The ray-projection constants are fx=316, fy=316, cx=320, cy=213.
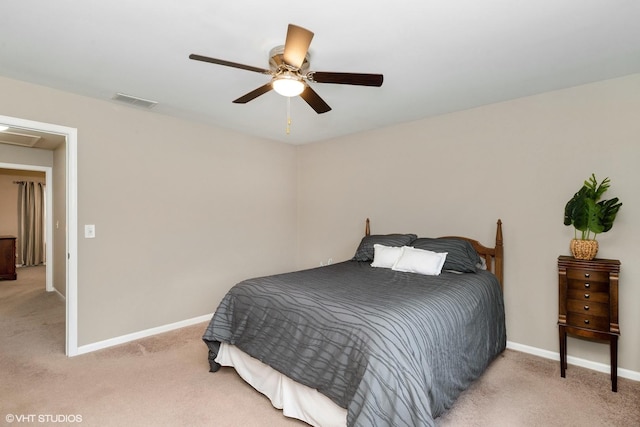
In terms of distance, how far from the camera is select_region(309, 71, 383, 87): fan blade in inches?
72.8

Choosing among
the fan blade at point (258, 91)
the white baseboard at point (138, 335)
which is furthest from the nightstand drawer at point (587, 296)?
the white baseboard at point (138, 335)

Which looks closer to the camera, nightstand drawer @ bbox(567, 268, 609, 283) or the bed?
the bed

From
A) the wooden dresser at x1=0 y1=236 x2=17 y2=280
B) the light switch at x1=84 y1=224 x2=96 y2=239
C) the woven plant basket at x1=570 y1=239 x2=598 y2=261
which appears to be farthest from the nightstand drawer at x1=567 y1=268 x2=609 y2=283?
the wooden dresser at x1=0 y1=236 x2=17 y2=280

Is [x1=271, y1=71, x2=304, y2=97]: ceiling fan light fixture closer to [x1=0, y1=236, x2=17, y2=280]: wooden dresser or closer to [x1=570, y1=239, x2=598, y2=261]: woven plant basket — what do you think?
[x1=570, y1=239, x2=598, y2=261]: woven plant basket

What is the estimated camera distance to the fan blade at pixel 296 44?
155cm

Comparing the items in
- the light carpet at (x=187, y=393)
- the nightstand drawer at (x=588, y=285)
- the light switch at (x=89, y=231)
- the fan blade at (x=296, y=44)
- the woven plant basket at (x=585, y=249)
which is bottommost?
the light carpet at (x=187, y=393)

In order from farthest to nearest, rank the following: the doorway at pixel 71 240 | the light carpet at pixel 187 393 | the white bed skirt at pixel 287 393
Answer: the doorway at pixel 71 240, the light carpet at pixel 187 393, the white bed skirt at pixel 287 393

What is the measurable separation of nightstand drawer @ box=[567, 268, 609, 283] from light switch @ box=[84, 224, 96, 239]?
13.8 feet

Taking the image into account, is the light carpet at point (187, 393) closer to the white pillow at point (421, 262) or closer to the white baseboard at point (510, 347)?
the white baseboard at point (510, 347)

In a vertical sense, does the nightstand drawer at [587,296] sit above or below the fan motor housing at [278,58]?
below

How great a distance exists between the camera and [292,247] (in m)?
5.03

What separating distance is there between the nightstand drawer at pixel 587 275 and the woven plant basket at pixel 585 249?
117mm

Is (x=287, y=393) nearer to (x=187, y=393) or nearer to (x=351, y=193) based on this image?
(x=187, y=393)

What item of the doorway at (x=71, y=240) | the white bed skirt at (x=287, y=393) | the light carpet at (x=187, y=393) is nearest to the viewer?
the white bed skirt at (x=287, y=393)
